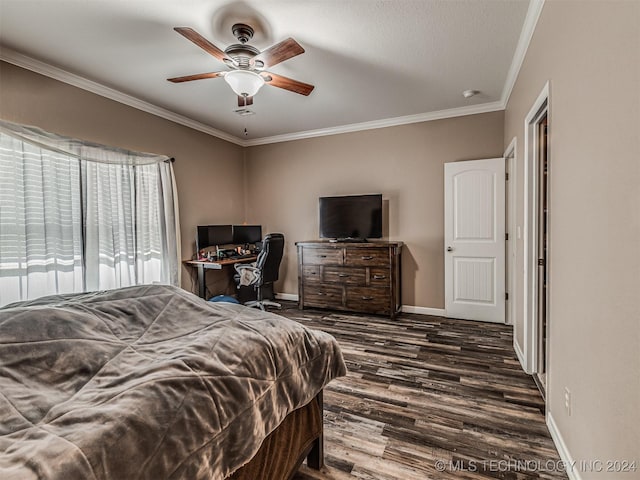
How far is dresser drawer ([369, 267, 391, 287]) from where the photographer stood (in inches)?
168

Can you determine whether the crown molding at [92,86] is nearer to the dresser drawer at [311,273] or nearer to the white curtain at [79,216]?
the white curtain at [79,216]

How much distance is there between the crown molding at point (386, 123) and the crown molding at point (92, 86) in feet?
3.45

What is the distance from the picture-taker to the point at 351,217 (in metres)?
4.74

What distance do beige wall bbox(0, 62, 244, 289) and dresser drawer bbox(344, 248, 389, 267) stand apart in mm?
2192

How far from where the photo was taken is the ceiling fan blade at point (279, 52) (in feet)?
7.46

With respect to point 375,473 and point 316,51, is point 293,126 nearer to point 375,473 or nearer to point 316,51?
point 316,51

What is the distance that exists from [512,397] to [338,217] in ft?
10.1

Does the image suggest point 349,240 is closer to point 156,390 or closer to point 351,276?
point 351,276

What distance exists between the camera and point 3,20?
7.68 ft

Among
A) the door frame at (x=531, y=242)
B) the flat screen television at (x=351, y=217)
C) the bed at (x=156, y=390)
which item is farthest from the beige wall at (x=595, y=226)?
the flat screen television at (x=351, y=217)

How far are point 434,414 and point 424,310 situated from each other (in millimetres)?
2493

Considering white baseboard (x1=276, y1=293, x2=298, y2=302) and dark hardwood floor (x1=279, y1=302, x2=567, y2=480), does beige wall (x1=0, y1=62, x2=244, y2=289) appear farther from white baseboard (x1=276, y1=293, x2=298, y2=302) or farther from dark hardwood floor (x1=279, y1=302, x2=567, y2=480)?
dark hardwood floor (x1=279, y1=302, x2=567, y2=480)

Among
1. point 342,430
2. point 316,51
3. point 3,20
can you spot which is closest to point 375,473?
point 342,430

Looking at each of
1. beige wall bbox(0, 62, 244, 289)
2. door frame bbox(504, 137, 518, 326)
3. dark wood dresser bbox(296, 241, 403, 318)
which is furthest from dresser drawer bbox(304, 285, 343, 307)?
door frame bbox(504, 137, 518, 326)
